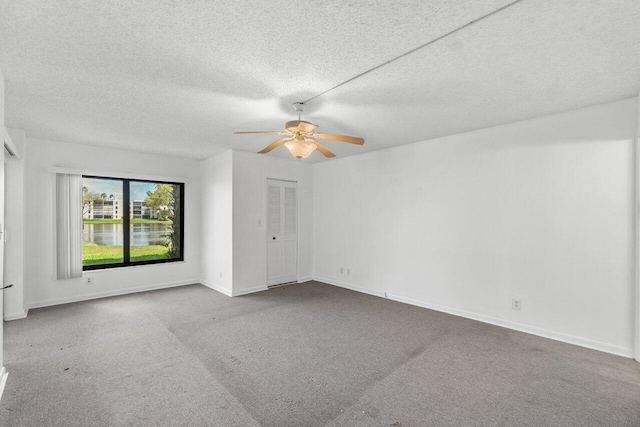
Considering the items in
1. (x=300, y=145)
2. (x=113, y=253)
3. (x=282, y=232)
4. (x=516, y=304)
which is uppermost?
(x=300, y=145)

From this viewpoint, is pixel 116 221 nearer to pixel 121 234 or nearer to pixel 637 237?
pixel 121 234

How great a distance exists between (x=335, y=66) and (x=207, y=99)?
4.34 ft

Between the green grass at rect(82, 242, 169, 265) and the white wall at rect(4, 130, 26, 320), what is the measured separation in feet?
2.90

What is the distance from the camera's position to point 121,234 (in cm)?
Answer: 501

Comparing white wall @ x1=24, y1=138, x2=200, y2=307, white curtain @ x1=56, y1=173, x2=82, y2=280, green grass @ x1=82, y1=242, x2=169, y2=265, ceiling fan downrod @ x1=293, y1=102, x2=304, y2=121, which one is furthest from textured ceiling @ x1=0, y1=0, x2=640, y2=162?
green grass @ x1=82, y1=242, x2=169, y2=265

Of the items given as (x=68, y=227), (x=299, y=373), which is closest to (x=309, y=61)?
(x=299, y=373)

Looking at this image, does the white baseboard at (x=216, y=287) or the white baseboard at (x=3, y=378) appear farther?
the white baseboard at (x=216, y=287)

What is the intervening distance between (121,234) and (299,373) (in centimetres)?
410

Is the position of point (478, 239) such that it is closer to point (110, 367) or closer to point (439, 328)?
point (439, 328)

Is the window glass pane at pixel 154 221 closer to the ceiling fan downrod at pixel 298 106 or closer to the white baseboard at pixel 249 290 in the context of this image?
the white baseboard at pixel 249 290

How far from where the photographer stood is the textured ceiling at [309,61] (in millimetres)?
1658

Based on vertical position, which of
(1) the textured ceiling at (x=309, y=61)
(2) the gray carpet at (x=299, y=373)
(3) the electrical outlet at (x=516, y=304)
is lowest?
(2) the gray carpet at (x=299, y=373)

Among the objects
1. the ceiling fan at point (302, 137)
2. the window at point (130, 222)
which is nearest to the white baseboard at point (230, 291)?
the window at point (130, 222)

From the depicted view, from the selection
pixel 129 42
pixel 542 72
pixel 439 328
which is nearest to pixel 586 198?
pixel 542 72
